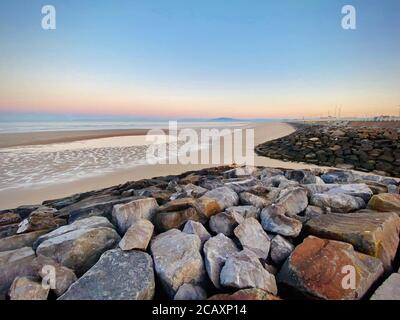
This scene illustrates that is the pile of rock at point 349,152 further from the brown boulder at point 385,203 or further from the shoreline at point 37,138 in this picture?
the shoreline at point 37,138

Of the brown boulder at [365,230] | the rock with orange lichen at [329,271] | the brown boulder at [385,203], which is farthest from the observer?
the brown boulder at [385,203]

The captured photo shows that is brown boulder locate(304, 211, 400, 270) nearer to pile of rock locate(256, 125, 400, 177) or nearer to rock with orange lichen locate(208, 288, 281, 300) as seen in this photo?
rock with orange lichen locate(208, 288, 281, 300)

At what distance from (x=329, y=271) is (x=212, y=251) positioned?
1096 millimetres

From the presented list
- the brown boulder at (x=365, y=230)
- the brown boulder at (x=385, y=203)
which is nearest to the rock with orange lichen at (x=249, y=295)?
the brown boulder at (x=365, y=230)

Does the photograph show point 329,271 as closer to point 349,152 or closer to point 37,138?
point 349,152

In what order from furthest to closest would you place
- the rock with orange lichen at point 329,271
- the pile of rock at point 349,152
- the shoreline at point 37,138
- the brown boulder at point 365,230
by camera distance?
1. the shoreline at point 37,138
2. the pile of rock at point 349,152
3. the brown boulder at point 365,230
4. the rock with orange lichen at point 329,271

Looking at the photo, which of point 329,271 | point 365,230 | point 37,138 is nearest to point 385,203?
point 365,230

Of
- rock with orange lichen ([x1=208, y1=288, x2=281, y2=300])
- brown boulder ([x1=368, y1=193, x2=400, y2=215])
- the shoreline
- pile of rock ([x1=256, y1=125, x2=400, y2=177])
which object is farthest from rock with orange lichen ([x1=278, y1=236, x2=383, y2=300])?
the shoreline

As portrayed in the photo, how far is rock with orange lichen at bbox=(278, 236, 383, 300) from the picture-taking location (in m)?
2.06

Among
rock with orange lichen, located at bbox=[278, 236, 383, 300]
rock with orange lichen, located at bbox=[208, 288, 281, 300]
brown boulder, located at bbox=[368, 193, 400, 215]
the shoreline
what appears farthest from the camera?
the shoreline

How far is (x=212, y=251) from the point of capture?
8.06 feet

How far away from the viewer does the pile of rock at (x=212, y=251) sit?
2100 millimetres

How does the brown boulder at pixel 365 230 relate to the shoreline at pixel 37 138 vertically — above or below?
below
